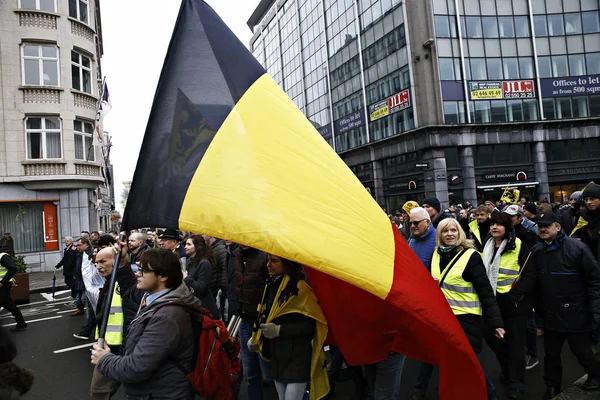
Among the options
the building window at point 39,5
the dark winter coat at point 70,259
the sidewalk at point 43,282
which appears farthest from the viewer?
the building window at point 39,5

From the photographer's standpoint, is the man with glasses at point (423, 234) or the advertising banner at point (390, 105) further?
the advertising banner at point (390, 105)

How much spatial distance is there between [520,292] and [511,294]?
98 millimetres

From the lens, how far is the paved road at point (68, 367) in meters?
5.03

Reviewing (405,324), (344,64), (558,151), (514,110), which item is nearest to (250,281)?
(405,324)

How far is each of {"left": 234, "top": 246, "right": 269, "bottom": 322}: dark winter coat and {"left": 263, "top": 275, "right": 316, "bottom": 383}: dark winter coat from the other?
806mm

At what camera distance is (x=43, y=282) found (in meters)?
16.5

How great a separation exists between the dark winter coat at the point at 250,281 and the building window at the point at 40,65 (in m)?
20.4

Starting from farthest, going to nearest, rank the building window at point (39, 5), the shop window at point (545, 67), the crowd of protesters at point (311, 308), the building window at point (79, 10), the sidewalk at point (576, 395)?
1. the shop window at point (545, 67)
2. the building window at point (79, 10)
3. the building window at point (39, 5)
4. the sidewalk at point (576, 395)
5. the crowd of protesters at point (311, 308)

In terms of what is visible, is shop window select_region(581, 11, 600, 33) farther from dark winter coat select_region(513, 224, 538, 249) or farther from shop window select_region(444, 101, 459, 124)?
dark winter coat select_region(513, 224, 538, 249)

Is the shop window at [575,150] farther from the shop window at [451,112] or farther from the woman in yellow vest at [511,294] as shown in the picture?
the woman in yellow vest at [511,294]

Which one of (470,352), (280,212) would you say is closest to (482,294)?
(470,352)

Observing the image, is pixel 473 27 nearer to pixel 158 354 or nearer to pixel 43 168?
pixel 43 168

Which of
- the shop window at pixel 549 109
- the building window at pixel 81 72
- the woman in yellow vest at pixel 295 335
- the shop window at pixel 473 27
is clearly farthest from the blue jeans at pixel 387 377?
the shop window at pixel 549 109

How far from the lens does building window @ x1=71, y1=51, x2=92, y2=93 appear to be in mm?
21403
